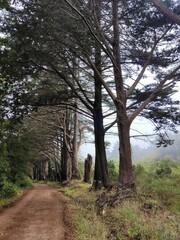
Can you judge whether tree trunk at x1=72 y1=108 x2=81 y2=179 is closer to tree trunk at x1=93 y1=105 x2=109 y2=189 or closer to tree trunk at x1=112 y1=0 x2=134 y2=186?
tree trunk at x1=93 y1=105 x2=109 y2=189

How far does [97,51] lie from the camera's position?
14586 millimetres

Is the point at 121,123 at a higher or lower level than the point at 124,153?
higher

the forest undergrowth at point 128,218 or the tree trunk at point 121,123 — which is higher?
the tree trunk at point 121,123

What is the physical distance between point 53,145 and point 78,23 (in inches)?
1375

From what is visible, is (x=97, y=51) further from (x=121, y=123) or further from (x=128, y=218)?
(x=128, y=218)

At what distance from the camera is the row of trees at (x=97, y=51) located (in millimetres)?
12203

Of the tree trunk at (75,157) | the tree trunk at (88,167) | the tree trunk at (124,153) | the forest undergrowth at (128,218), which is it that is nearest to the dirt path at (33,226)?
the forest undergrowth at (128,218)

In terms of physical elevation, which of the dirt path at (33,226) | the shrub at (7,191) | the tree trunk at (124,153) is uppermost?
the tree trunk at (124,153)

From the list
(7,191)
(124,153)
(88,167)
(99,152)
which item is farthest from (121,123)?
(88,167)

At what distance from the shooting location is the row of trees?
40.0 ft

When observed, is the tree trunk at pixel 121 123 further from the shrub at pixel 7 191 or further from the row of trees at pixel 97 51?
the shrub at pixel 7 191

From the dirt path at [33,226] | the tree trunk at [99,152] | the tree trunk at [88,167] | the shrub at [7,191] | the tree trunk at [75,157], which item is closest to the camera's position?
the dirt path at [33,226]

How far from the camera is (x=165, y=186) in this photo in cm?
1628

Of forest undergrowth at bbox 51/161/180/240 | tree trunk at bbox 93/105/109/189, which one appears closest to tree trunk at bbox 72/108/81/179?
tree trunk at bbox 93/105/109/189
